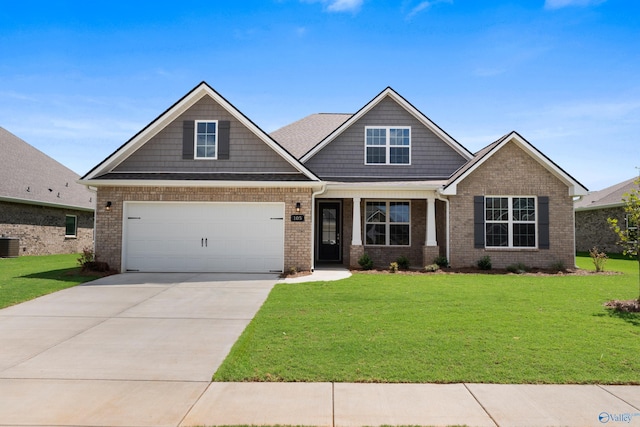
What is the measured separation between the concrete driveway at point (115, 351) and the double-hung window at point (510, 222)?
884 centimetres

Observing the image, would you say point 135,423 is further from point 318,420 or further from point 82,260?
point 82,260

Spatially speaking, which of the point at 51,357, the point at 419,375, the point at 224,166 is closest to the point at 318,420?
the point at 419,375

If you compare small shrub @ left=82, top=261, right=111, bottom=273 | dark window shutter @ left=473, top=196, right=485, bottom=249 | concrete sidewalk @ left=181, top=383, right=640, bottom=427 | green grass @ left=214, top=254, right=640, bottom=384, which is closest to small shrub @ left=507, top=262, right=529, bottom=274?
dark window shutter @ left=473, top=196, right=485, bottom=249

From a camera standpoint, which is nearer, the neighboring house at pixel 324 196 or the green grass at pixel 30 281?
the green grass at pixel 30 281

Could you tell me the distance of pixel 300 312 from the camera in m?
8.19

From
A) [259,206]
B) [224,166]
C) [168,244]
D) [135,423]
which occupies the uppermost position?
[224,166]

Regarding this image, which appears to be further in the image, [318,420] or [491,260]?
[491,260]

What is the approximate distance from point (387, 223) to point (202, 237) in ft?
23.3

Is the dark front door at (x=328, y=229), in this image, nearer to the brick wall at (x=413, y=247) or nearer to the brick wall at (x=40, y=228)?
the brick wall at (x=413, y=247)

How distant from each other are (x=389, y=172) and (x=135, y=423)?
46.2 ft

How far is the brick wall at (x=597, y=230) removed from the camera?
78.4ft

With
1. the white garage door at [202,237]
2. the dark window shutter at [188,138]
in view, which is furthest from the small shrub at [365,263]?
the dark window shutter at [188,138]

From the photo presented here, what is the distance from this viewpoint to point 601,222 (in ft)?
82.1

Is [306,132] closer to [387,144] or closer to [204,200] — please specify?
[387,144]
